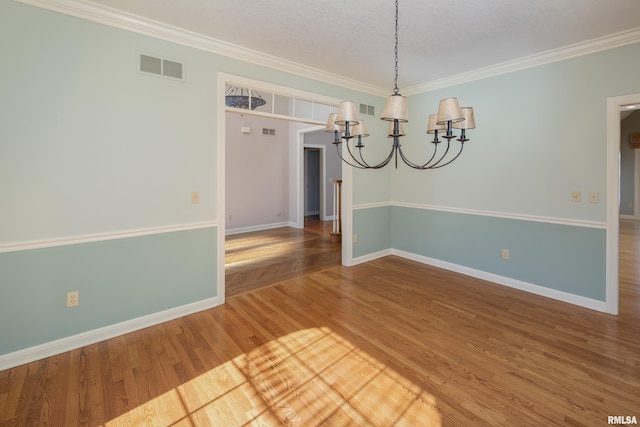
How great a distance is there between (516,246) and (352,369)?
9.00ft

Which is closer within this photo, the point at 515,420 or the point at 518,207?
the point at 515,420

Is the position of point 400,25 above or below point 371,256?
above

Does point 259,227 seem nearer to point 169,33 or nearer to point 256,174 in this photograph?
point 256,174

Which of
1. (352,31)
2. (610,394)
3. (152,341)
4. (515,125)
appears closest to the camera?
(610,394)

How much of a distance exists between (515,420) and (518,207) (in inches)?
104

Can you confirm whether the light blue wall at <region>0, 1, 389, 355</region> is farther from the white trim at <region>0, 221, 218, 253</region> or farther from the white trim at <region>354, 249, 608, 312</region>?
the white trim at <region>354, 249, 608, 312</region>

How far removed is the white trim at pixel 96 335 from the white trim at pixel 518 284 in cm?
317

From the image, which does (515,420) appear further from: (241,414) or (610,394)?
(241,414)

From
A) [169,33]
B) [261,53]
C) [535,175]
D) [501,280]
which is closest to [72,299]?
[169,33]

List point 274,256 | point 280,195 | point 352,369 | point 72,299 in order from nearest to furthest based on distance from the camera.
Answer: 1. point 352,369
2. point 72,299
3. point 274,256
4. point 280,195

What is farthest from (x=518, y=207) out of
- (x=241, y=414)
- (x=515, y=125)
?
(x=241, y=414)

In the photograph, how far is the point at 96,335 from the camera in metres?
2.53

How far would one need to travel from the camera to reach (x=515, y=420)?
67.6 inches

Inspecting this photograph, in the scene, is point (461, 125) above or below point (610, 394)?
above
